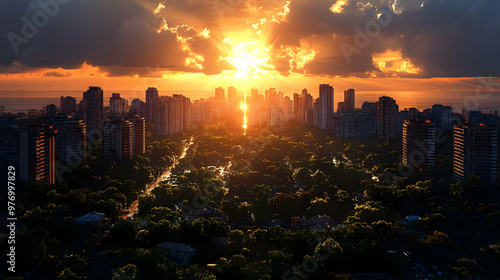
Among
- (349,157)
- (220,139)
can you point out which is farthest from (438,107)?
(220,139)

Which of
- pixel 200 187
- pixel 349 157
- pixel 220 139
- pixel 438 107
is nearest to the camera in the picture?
pixel 200 187

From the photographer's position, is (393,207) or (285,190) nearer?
(393,207)

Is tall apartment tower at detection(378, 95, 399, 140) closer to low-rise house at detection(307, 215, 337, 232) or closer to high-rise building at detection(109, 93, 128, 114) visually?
low-rise house at detection(307, 215, 337, 232)

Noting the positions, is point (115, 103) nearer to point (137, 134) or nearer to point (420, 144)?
point (137, 134)

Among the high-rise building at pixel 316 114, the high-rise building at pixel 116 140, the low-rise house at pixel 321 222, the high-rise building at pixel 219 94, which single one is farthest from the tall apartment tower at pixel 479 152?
the high-rise building at pixel 219 94

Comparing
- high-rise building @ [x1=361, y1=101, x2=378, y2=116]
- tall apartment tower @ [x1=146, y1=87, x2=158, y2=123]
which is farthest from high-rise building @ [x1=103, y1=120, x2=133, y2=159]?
high-rise building @ [x1=361, y1=101, x2=378, y2=116]

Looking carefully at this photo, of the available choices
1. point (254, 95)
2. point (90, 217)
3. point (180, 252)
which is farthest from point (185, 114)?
point (180, 252)

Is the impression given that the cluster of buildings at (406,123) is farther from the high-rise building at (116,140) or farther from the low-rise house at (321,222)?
the high-rise building at (116,140)

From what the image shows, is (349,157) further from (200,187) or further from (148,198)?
(148,198)
